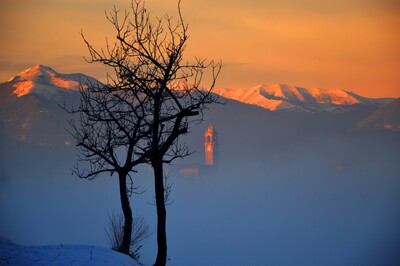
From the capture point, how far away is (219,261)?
19475 centimetres

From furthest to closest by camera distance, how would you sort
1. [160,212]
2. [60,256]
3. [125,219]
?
1. [125,219]
2. [160,212]
3. [60,256]

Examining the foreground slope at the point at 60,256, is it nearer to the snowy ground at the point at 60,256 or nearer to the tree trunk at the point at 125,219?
the snowy ground at the point at 60,256

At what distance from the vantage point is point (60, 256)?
16.8m

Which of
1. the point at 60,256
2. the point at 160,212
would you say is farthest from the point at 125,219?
the point at 60,256

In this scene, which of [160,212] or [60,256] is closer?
[60,256]

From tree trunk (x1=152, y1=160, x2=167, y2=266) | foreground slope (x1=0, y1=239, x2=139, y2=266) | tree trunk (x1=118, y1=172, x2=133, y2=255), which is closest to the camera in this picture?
foreground slope (x1=0, y1=239, x2=139, y2=266)

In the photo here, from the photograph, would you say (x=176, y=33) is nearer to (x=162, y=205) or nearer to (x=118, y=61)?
(x=118, y=61)

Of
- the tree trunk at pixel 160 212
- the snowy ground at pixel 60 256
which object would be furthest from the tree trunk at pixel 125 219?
the snowy ground at pixel 60 256

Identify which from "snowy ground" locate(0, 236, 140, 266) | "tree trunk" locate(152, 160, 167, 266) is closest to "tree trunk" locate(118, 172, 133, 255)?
"tree trunk" locate(152, 160, 167, 266)

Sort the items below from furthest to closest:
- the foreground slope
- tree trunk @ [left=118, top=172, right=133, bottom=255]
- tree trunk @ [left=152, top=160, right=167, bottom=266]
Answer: tree trunk @ [left=118, top=172, right=133, bottom=255] → tree trunk @ [left=152, top=160, right=167, bottom=266] → the foreground slope

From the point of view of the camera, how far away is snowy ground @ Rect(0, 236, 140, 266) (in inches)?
635

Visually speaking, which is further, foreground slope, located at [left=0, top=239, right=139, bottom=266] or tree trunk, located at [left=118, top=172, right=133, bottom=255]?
tree trunk, located at [left=118, top=172, right=133, bottom=255]

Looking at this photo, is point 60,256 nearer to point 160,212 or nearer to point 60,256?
point 60,256

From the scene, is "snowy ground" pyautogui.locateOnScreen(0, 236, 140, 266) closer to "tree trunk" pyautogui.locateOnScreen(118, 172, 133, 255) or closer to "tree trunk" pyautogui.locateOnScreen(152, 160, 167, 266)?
"tree trunk" pyautogui.locateOnScreen(152, 160, 167, 266)
